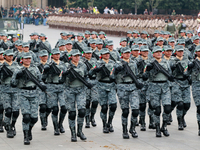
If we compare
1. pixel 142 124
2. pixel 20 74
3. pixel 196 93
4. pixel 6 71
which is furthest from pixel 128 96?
pixel 6 71

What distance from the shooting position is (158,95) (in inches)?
406

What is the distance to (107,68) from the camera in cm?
1058

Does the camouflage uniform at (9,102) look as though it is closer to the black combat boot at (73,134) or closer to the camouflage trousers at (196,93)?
the black combat boot at (73,134)

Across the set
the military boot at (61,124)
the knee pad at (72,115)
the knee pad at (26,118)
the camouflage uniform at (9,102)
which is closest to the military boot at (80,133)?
the knee pad at (72,115)

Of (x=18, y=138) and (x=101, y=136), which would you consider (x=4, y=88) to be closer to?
(x=18, y=138)

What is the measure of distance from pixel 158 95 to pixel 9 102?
3.14 metres

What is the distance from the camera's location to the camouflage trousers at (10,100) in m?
→ 10.3

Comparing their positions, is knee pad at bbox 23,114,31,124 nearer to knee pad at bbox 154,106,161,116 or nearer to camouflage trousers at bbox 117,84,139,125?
camouflage trousers at bbox 117,84,139,125

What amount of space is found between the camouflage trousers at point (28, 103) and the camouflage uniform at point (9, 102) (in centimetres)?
68

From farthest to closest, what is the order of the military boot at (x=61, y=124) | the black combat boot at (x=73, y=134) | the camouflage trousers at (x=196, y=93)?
1. the military boot at (x=61, y=124)
2. the camouflage trousers at (x=196, y=93)
3. the black combat boot at (x=73, y=134)

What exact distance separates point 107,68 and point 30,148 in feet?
8.10

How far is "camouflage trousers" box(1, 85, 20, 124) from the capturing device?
1029 cm

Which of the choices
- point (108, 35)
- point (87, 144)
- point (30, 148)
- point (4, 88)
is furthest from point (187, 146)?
point (108, 35)

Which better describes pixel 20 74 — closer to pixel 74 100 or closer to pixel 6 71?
pixel 6 71
